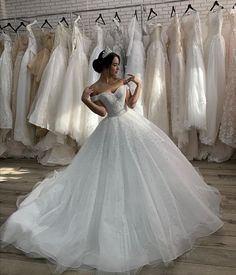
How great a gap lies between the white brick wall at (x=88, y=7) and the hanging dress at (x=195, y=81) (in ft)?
1.69

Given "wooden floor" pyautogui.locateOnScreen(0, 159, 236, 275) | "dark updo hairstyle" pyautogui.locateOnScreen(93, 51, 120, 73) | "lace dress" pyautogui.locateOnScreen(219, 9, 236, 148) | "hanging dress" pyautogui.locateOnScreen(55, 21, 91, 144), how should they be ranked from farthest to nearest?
1. "hanging dress" pyautogui.locateOnScreen(55, 21, 91, 144)
2. "lace dress" pyautogui.locateOnScreen(219, 9, 236, 148)
3. "dark updo hairstyle" pyautogui.locateOnScreen(93, 51, 120, 73)
4. "wooden floor" pyautogui.locateOnScreen(0, 159, 236, 275)

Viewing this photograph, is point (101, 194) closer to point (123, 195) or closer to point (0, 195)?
point (123, 195)

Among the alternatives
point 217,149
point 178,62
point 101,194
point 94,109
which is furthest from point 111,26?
point 101,194

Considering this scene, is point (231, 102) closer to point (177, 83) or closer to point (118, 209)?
point (177, 83)

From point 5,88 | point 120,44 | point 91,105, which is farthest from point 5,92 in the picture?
point 91,105

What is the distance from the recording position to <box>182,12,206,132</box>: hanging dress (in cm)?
309

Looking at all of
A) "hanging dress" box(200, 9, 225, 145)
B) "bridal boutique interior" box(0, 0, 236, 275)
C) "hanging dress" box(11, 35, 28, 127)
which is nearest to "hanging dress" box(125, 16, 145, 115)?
"bridal boutique interior" box(0, 0, 236, 275)

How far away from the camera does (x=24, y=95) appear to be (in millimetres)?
3576

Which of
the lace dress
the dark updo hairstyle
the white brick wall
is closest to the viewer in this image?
the dark updo hairstyle

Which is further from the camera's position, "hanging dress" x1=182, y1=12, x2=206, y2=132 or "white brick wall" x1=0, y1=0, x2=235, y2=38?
"white brick wall" x1=0, y1=0, x2=235, y2=38

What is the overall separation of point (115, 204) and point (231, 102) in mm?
1806

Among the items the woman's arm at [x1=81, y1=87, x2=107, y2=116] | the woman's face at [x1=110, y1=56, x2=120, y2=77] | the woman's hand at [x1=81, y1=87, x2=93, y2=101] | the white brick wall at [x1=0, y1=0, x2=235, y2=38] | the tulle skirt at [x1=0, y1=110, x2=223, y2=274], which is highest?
the white brick wall at [x1=0, y1=0, x2=235, y2=38]

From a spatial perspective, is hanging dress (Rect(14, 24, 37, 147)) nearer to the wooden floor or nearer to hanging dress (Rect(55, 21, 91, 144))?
hanging dress (Rect(55, 21, 91, 144))

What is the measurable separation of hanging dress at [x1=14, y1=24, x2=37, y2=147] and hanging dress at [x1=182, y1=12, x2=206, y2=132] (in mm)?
1730
